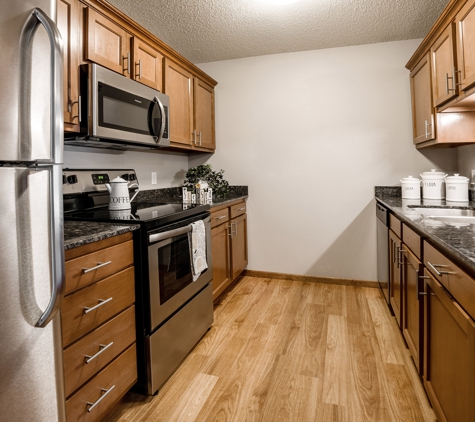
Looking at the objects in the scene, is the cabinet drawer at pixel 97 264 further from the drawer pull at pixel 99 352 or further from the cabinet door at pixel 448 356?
the cabinet door at pixel 448 356

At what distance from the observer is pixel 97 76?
178 centimetres

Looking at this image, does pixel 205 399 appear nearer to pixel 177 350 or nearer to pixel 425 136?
pixel 177 350

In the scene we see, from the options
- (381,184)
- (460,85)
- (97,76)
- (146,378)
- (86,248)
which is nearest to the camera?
(86,248)

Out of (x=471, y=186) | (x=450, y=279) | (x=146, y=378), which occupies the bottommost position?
(x=146, y=378)

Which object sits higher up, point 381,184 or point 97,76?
point 97,76

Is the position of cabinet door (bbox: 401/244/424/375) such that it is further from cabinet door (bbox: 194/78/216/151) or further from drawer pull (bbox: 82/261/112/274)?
cabinet door (bbox: 194/78/216/151)

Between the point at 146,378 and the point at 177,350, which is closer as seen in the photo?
the point at 146,378

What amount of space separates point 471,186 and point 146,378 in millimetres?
2669

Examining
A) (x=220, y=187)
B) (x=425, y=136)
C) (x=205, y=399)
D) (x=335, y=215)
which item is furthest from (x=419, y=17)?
(x=205, y=399)

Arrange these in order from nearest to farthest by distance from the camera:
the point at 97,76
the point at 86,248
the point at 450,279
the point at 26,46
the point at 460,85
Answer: the point at 26,46 → the point at 450,279 → the point at 86,248 → the point at 97,76 → the point at 460,85

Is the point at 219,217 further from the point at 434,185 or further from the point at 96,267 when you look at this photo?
the point at 434,185

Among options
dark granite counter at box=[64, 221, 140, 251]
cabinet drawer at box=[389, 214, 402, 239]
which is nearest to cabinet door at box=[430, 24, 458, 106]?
cabinet drawer at box=[389, 214, 402, 239]

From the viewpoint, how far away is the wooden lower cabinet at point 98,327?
3.94 feet

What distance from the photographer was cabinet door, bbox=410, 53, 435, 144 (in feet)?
8.18
